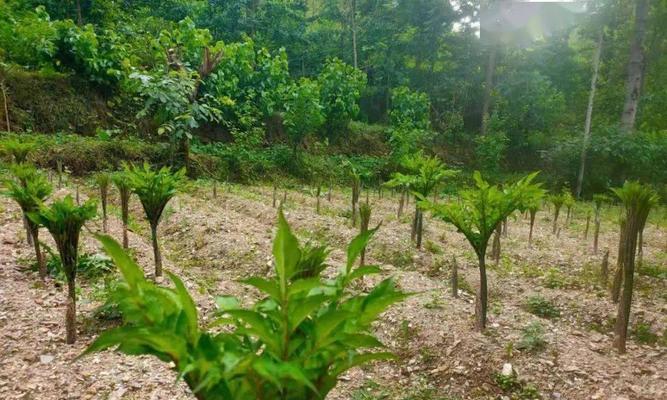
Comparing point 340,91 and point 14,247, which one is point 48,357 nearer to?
point 14,247

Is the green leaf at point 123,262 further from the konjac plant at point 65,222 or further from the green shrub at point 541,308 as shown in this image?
the green shrub at point 541,308

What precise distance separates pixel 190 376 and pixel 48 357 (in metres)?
3.45

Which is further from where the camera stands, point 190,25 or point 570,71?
point 570,71

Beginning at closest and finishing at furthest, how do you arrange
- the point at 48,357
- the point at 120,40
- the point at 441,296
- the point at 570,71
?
the point at 48,357, the point at 441,296, the point at 120,40, the point at 570,71

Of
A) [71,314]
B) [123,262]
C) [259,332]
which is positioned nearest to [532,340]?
[259,332]

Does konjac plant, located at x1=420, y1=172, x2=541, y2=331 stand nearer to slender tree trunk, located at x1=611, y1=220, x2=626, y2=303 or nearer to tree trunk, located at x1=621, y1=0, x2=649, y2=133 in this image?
slender tree trunk, located at x1=611, y1=220, x2=626, y2=303

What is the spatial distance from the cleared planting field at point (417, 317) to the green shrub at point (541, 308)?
0.05ft

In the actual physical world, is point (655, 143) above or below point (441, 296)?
above

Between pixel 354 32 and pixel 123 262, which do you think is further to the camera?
pixel 354 32

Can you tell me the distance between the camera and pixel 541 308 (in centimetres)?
549

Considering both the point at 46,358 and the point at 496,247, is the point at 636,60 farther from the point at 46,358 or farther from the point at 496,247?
the point at 46,358

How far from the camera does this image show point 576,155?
1842 centimetres

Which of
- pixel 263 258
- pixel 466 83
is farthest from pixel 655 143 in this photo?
pixel 263 258

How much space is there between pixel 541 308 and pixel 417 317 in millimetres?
1768
